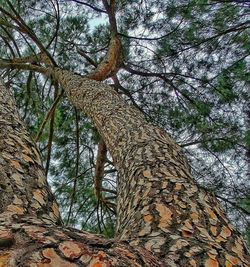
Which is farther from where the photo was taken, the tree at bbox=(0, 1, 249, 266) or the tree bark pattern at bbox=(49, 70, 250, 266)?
the tree bark pattern at bbox=(49, 70, 250, 266)

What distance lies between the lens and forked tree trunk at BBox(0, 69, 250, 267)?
2.15 ft

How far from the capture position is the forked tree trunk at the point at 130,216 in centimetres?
66

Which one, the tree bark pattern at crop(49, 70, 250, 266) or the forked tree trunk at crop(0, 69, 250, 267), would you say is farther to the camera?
the tree bark pattern at crop(49, 70, 250, 266)

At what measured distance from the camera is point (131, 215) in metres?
1.15

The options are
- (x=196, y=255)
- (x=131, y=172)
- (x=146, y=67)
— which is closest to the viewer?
(x=196, y=255)

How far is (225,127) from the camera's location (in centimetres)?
346

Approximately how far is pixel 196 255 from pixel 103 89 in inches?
70.8

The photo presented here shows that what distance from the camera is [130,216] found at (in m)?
1.15

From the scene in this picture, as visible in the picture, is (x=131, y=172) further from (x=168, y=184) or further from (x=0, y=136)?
(x=0, y=136)

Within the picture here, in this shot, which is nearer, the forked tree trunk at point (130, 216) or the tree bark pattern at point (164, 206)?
the forked tree trunk at point (130, 216)

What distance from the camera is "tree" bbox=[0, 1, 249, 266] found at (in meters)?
0.66

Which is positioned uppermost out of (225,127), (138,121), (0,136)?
(225,127)

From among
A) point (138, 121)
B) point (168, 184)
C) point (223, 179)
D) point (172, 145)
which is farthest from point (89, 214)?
point (168, 184)

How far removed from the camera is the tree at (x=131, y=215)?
0.66m
